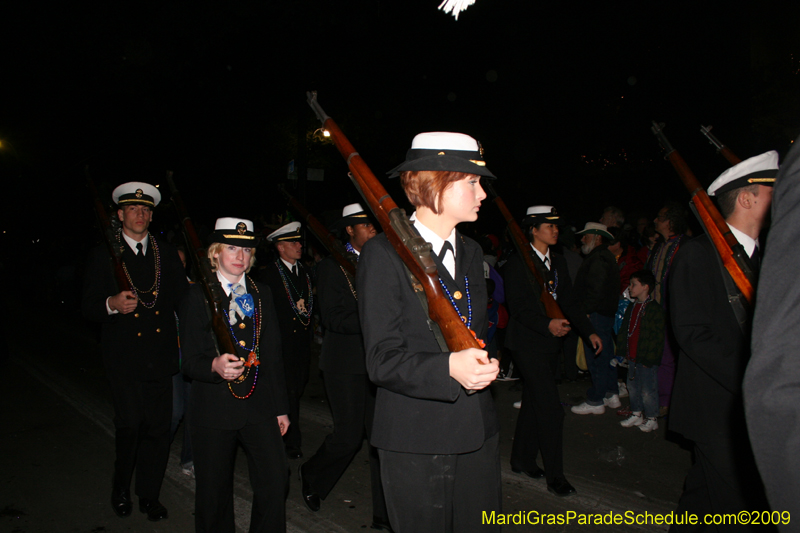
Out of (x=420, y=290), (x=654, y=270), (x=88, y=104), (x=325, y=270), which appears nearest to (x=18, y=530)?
(x=325, y=270)

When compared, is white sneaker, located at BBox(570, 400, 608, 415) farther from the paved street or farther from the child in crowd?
the child in crowd

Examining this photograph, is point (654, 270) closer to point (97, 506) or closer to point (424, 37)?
point (97, 506)

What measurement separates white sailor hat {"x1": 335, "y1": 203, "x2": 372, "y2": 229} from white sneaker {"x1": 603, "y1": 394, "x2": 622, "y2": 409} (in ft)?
13.9

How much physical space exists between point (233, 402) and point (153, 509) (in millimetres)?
1674

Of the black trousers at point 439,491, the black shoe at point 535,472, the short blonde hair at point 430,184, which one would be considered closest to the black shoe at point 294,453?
the black shoe at point 535,472

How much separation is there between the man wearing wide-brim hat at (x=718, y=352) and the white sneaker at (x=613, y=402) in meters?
4.10

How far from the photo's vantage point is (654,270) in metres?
6.71

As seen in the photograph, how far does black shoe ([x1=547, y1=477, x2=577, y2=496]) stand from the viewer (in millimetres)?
4355

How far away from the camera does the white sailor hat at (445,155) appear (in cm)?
225

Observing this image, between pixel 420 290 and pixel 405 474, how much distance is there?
73 centimetres

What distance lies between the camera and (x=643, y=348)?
6.00 metres

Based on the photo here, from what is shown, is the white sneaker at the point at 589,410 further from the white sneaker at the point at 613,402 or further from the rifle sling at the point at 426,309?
the rifle sling at the point at 426,309

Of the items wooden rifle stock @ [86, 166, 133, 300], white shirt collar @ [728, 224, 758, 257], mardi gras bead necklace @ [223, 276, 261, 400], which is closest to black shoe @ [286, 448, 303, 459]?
wooden rifle stock @ [86, 166, 133, 300]

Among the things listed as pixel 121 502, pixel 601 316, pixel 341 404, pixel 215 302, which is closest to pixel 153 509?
pixel 121 502
